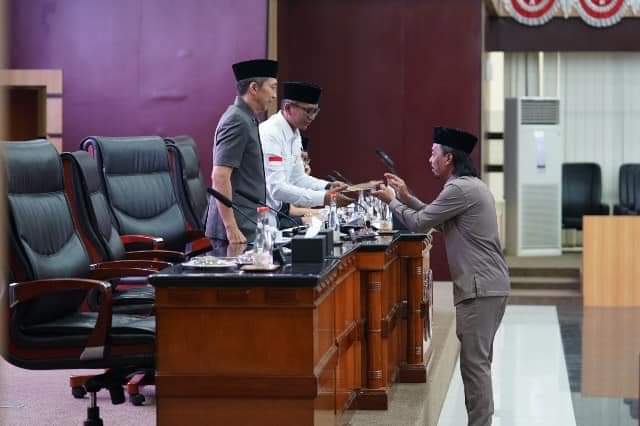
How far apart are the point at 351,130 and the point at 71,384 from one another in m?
5.83

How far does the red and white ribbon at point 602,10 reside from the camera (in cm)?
1172

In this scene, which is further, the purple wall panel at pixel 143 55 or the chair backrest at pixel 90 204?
the purple wall panel at pixel 143 55

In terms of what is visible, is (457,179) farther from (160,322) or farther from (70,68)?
(70,68)

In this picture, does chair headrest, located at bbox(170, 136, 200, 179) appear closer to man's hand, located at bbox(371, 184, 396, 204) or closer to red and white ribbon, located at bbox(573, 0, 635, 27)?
man's hand, located at bbox(371, 184, 396, 204)

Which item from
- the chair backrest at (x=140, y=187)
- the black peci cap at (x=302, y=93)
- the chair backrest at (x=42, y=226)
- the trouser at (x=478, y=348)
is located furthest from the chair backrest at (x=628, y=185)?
the chair backrest at (x=42, y=226)

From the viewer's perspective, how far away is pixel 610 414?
225 inches

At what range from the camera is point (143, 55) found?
925cm

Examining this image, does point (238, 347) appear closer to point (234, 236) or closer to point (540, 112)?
point (234, 236)

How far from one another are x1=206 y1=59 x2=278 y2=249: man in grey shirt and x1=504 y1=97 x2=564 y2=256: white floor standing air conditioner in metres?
7.79

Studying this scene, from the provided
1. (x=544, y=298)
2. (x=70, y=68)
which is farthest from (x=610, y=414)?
(x=70, y=68)

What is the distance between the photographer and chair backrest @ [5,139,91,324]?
12.5 ft

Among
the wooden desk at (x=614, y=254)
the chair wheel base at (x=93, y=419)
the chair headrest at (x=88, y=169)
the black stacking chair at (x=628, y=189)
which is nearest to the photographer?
the chair wheel base at (x=93, y=419)

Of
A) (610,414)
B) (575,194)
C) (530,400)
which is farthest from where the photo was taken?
(575,194)

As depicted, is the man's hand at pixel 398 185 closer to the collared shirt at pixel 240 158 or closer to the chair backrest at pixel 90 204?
the collared shirt at pixel 240 158
